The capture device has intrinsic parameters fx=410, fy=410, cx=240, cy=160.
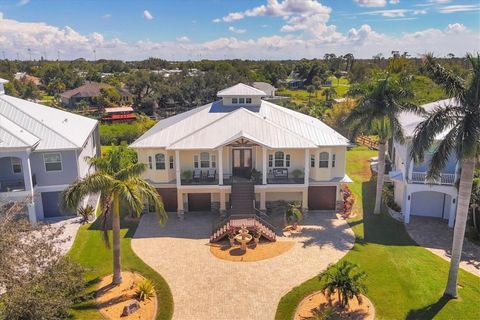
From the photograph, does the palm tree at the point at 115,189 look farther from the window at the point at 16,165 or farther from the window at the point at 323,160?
the window at the point at 323,160

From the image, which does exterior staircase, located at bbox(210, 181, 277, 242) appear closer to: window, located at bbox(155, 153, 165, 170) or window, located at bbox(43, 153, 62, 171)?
window, located at bbox(155, 153, 165, 170)

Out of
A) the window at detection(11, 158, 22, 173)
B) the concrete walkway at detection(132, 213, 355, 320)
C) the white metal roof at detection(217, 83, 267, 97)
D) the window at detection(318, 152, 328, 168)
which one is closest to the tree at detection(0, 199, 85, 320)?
the concrete walkway at detection(132, 213, 355, 320)

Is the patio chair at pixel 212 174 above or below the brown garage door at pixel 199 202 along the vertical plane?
above

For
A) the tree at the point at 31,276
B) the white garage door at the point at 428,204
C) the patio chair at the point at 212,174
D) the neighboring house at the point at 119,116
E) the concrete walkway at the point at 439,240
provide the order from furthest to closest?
the neighboring house at the point at 119,116 → the patio chair at the point at 212,174 → the white garage door at the point at 428,204 → the concrete walkway at the point at 439,240 → the tree at the point at 31,276

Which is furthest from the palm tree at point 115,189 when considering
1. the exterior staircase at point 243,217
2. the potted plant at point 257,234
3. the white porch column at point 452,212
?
the white porch column at point 452,212

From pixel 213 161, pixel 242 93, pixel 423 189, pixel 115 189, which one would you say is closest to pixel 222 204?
pixel 213 161

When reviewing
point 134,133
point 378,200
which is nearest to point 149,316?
point 378,200
